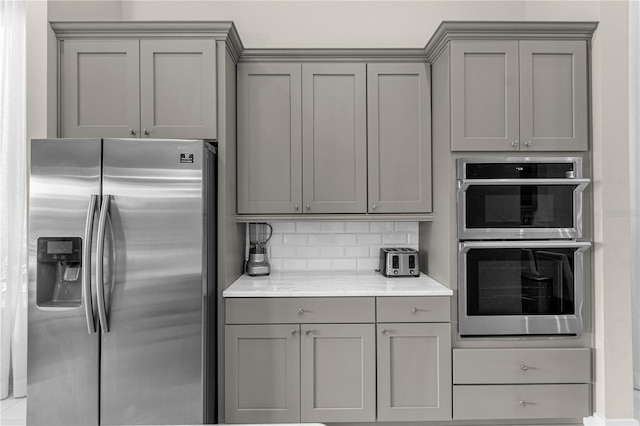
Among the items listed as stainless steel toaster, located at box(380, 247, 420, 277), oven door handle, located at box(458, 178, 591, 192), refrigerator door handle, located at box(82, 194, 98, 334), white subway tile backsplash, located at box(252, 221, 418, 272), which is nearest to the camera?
refrigerator door handle, located at box(82, 194, 98, 334)

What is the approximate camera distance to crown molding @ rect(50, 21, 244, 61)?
2.48m

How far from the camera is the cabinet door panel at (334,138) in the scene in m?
2.85

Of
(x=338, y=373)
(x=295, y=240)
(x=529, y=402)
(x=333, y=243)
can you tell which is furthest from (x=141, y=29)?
(x=529, y=402)

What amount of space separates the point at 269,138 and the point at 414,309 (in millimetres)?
1468

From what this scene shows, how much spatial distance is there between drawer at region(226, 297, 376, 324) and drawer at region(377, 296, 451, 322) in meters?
0.07

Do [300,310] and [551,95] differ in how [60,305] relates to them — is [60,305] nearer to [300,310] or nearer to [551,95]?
[300,310]

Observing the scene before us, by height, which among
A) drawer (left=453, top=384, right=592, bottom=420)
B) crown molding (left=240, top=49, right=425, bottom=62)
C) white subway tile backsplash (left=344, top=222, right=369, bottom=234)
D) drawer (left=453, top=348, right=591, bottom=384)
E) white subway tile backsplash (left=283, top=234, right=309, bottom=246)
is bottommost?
drawer (left=453, top=384, right=592, bottom=420)

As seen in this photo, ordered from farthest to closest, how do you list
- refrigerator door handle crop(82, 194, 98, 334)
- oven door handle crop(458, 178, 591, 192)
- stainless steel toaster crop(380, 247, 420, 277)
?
stainless steel toaster crop(380, 247, 420, 277)
oven door handle crop(458, 178, 591, 192)
refrigerator door handle crop(82, 194, 98, 334)

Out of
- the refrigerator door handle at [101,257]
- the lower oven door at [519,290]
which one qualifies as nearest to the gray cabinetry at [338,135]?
the lower oven door at [519,290]

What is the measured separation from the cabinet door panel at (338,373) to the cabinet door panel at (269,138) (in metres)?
0.87

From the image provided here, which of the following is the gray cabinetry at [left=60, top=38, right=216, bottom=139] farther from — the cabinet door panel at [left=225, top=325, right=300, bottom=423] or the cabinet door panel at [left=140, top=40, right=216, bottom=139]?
the cabinet door panel at [left=225, top=325, right=300, bottom=423]

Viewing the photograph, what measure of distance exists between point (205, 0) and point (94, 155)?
1740 millimetres

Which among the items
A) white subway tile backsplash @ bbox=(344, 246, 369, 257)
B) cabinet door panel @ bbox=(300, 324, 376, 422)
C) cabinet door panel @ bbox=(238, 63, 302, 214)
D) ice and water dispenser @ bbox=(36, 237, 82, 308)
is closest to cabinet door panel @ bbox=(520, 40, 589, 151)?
white subway tile backsplash @ bbox=(344, 246, 369, 257)

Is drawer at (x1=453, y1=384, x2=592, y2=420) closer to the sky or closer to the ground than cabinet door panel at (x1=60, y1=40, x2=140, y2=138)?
closer to the ground
